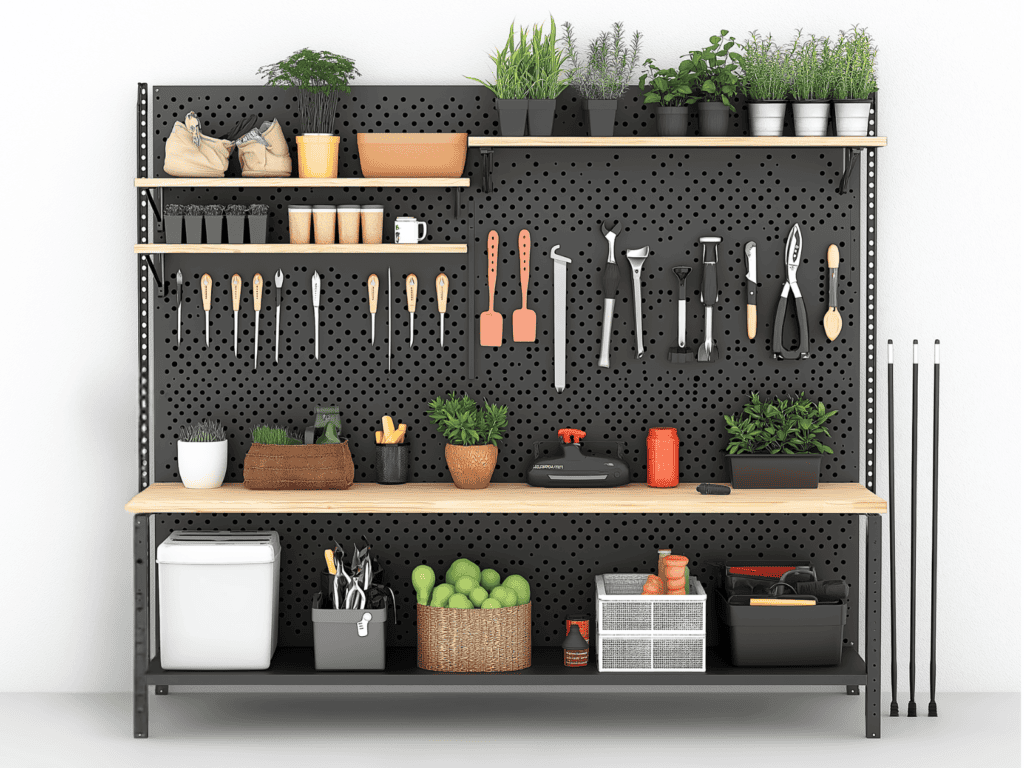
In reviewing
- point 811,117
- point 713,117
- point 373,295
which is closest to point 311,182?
point 373,295

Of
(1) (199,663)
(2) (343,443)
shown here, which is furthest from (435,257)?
(1) (199,663)

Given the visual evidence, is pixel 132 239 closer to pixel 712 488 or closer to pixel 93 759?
pixel 93 759

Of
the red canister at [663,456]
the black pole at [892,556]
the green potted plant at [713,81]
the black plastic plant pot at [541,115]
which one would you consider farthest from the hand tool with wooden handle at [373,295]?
the black pole at [892,556]

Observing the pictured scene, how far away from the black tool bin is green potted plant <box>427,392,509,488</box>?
2.55 ft

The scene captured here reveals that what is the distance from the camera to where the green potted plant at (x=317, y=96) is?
2.99 metres

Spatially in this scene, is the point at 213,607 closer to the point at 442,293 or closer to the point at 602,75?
the point at 442,293

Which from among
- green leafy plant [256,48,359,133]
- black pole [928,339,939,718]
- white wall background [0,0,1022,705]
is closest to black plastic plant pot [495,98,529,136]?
white wall background [0,0,1022,705]

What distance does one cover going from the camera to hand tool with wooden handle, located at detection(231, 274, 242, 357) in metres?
3.16

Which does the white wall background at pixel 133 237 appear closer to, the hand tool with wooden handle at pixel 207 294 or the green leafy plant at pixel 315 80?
the green leafy plant at pixel 315 80

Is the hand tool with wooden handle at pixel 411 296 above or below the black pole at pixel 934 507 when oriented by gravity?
above

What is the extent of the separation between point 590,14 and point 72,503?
84.5 inches

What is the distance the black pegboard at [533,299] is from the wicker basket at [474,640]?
1.51 ft

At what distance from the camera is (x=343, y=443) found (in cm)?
306

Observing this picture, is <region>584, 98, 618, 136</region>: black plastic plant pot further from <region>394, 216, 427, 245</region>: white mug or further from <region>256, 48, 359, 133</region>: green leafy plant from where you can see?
<region>256, 48, 359, 133</region>: green leafy plant
